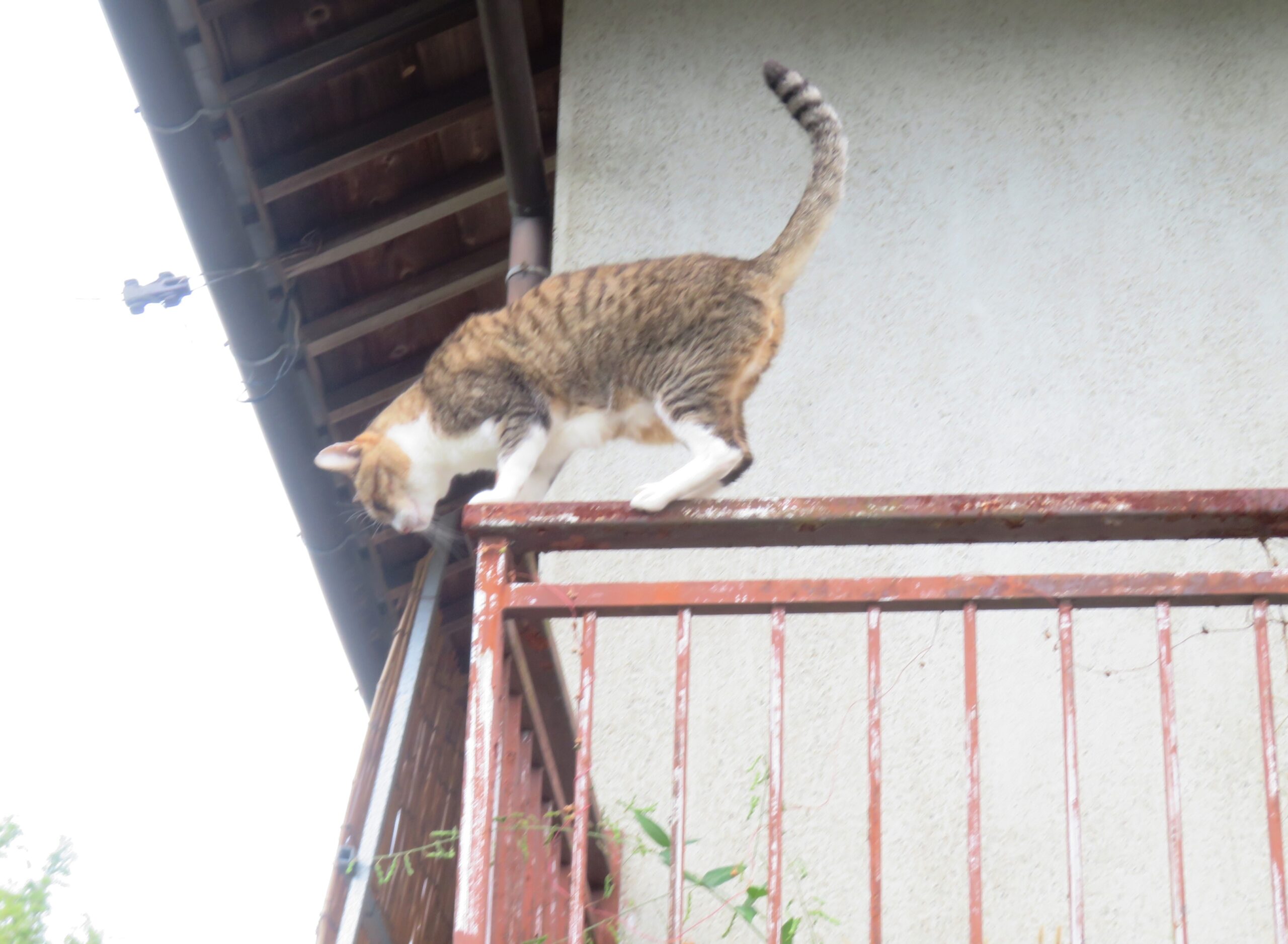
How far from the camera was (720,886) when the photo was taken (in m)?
2.80

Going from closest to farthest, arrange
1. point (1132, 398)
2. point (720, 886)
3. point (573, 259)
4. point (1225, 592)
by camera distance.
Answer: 1. point (1225, 592)
2. point (720, 886)
3. point (1132, 398)
4. point (573, 259)

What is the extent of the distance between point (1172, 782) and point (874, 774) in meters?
0.37

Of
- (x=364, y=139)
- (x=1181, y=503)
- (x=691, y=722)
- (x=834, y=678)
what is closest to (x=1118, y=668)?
(x=834, y=678)

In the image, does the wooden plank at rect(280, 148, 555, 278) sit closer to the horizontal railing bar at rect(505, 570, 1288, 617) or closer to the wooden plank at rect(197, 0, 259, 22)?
the wooden plank at rect(197, 0, 259, 22)

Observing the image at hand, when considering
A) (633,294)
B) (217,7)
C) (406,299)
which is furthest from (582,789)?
(406,299)

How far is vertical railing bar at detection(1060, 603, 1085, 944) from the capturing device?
1692mm

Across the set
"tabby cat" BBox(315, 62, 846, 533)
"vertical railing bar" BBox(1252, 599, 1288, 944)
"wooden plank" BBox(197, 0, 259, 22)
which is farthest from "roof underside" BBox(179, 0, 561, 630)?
"vertical railing bar" BBox(1252, 599, 1288, 944)

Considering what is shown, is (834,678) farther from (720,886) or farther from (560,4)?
(560,4)

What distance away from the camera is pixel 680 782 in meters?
1.81

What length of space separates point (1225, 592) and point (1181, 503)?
14 centimetres

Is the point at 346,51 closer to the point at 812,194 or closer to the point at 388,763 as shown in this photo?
the point at 812,194

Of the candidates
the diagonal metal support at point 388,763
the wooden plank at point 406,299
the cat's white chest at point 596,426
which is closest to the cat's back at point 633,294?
the cat's white chest at point 596,426

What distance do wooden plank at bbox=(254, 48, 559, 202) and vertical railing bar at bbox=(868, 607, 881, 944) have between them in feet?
9.05

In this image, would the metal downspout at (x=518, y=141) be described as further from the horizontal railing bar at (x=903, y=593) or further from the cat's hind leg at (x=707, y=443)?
the horizontal railing bar at (x=903, y=593)
